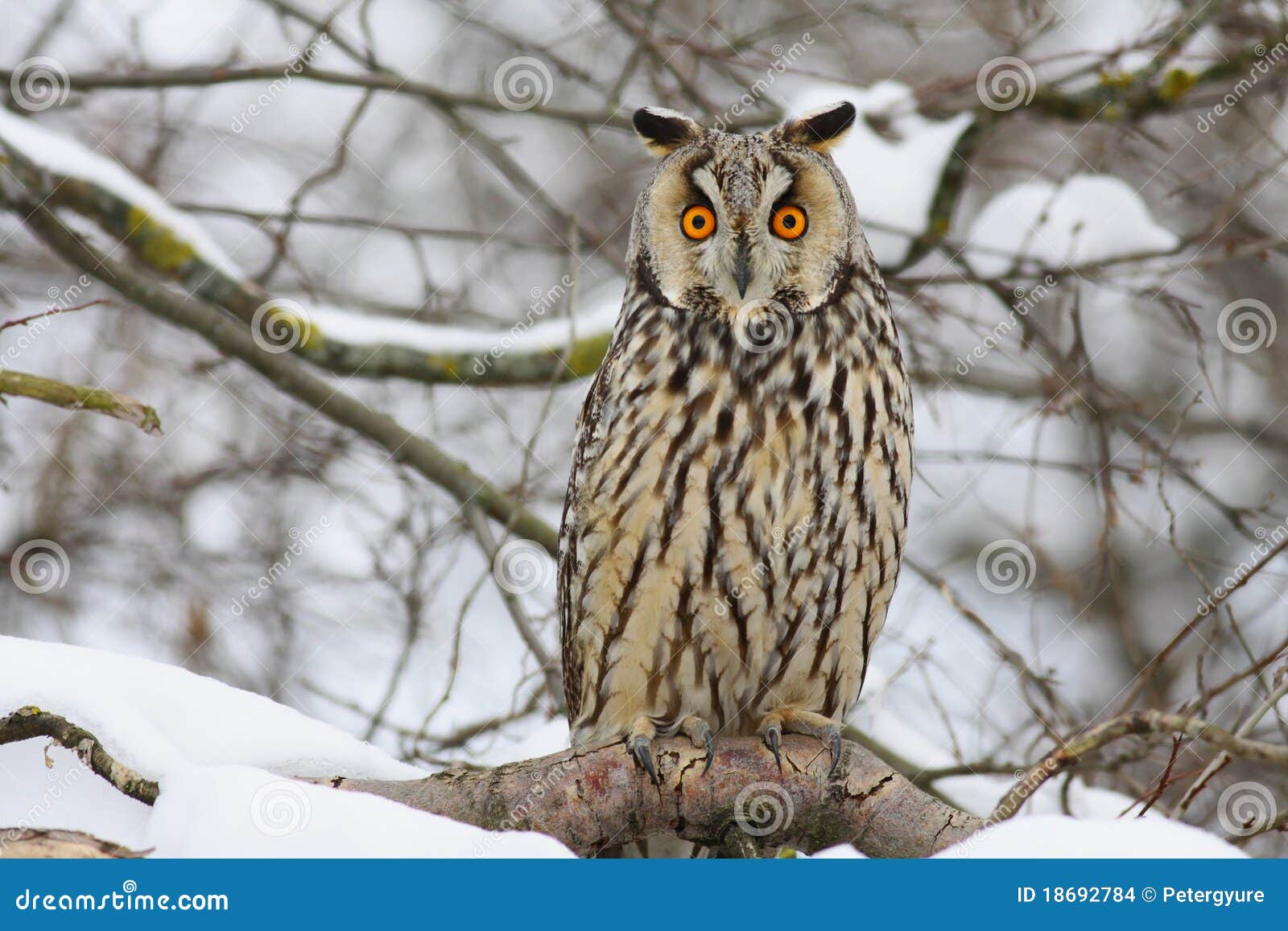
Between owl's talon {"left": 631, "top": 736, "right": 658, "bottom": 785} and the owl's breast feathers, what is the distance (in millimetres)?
460

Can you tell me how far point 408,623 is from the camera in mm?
4379

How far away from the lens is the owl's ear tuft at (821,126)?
3.55 meters

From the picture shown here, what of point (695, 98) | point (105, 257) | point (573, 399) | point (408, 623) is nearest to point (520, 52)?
point (695, 98)

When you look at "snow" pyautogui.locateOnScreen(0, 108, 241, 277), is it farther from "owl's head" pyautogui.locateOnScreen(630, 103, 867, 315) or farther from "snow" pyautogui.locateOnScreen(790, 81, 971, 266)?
"snow" pyautogui.locateOnScreen(790, 81, 971, 266)

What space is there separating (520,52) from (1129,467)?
2.78 metres

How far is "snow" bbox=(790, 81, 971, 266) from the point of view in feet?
15.1

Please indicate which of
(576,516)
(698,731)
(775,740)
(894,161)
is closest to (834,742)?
(775,740)

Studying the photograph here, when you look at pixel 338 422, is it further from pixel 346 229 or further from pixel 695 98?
pixel 695 98

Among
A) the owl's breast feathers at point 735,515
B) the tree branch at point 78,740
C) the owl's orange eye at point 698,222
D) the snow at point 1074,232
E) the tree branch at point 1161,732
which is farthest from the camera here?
the snow at point 1074,232

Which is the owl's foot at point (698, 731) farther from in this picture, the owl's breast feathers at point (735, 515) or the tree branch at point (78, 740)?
the tree branch at point (78, 740)

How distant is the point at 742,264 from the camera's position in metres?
3.24

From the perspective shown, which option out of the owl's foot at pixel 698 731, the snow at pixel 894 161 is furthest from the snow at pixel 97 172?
the owl's foot at pixel 698 731

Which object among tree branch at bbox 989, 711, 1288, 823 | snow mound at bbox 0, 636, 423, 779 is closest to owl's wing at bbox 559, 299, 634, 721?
snow mound at bbox 0, 636, 423, 779

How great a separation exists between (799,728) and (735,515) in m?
0.60
